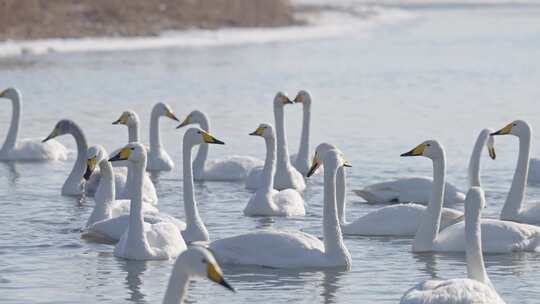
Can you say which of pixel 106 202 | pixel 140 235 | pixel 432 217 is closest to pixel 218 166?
pixel 106 202

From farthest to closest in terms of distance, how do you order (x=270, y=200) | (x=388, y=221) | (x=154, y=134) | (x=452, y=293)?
(x=154, y=134) → (x=270, y=200) → (x=388, y=221) → (x=452, y=293)

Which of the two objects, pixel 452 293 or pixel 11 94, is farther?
pixel 11 94

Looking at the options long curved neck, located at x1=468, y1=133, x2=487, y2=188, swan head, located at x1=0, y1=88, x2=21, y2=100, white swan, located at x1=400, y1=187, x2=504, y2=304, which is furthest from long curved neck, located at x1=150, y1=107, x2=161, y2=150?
white swan, located at x1=400, y1=187, x2=504, y2=304

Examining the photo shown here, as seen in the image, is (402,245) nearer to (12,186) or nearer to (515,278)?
(515,278)

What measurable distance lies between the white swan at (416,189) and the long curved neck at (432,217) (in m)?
2.36

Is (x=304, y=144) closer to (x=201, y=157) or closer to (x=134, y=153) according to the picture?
(x=201, y=157)

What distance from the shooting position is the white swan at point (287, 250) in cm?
940

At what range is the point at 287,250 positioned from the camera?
9.40m

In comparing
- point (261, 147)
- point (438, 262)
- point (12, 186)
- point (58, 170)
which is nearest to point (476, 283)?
point (438, 262)

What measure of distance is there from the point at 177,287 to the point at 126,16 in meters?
42.1

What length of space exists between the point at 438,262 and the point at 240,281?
1597 millimetres

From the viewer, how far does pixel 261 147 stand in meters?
17.5

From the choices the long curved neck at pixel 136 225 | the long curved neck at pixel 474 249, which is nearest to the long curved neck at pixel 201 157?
the long curved neck at pixel 136 225

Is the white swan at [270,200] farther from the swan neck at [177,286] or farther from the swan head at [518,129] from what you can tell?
the swan neck at [177,286]
